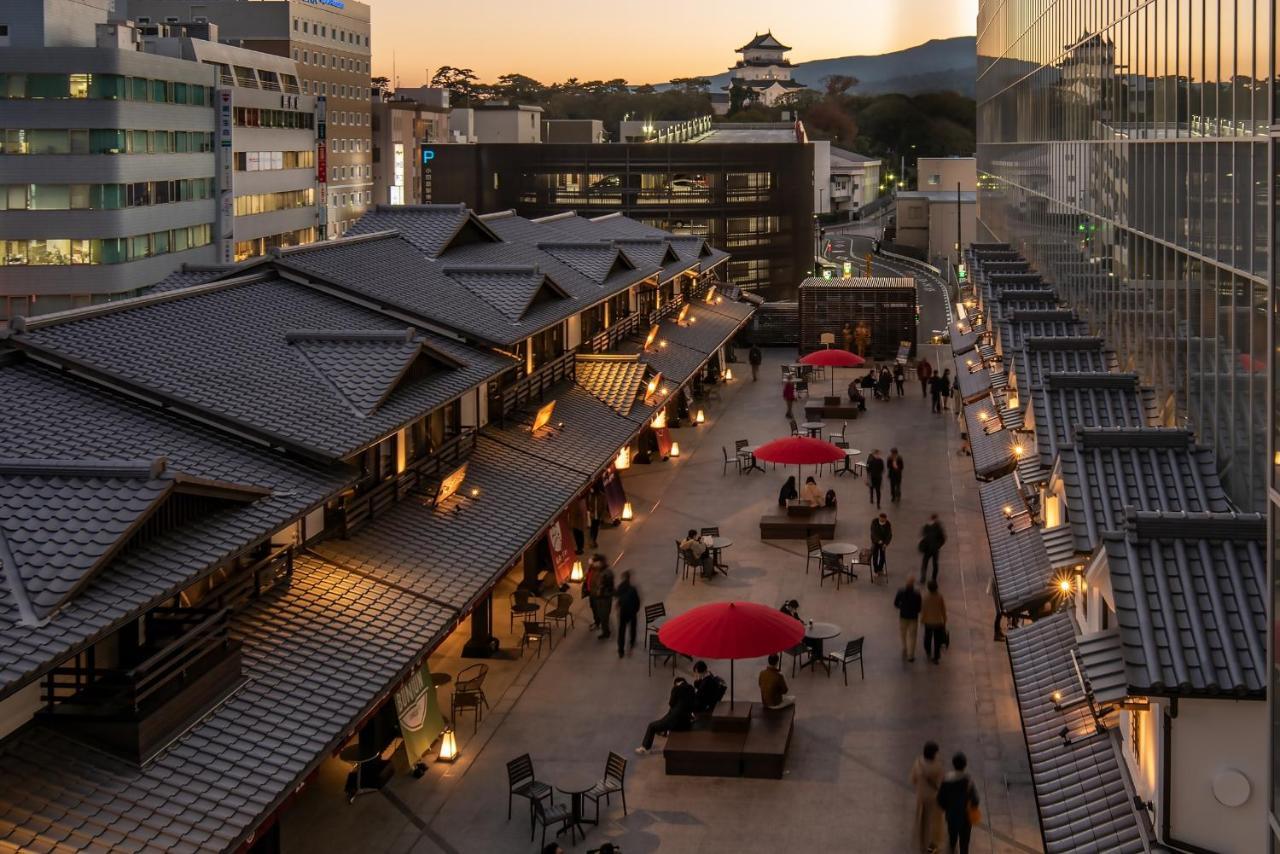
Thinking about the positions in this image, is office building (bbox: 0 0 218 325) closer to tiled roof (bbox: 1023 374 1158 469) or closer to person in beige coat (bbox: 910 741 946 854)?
tiled roof (bbox: 1023 374 1158 469)

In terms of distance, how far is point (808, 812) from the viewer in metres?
20.3

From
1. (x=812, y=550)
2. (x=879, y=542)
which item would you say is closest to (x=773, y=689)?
(x=879, y=542)

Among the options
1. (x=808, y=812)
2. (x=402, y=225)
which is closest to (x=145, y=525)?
(x=808, y=812)

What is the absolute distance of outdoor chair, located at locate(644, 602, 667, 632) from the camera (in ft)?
92.2

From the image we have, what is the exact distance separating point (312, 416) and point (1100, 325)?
17214 mm

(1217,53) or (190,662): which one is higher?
(1217,53)

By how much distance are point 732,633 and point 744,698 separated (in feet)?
9.86

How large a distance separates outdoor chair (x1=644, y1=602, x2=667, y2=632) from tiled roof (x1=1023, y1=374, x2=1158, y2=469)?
8.72m

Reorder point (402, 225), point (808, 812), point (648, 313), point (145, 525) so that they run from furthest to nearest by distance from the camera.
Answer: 1. point (648, 313)
2. point (402, 225)
3. point (808, 812)
4. point (145, 525)

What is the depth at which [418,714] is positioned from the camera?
21844mm

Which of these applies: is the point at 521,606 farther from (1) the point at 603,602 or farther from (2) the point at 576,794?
(2) the point at 576,794

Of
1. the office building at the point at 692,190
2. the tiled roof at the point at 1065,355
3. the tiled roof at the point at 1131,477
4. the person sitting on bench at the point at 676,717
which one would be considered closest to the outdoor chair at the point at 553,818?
the person sitting on bench at the point at 676,717

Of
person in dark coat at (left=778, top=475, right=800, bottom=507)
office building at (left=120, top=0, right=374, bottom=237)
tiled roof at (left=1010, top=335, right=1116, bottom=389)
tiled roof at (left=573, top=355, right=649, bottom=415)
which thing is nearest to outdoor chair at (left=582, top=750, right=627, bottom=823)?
tiled roof at (left=1010, top=335, right=1116, bottom=389)

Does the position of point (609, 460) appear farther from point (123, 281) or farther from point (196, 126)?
point (196, 126)
